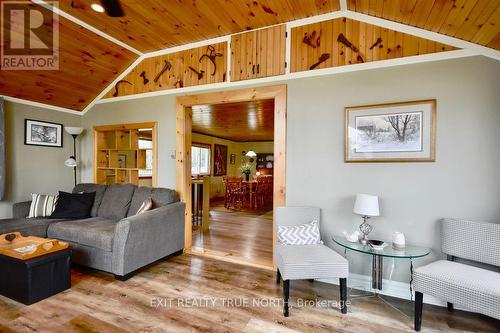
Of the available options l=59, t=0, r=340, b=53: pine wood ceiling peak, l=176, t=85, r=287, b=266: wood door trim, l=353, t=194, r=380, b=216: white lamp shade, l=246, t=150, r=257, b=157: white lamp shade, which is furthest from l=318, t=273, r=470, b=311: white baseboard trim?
l=246, t=150, r=257, b=157: white lamp shade

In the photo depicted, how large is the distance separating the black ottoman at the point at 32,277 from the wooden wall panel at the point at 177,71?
8.09 feet

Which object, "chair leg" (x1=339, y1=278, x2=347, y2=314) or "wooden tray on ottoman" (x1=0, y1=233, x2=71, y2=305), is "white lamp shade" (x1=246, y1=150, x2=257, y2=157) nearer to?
"wooden tray on ottoman" (x1=0, y1=233, x2=71, y2=305)

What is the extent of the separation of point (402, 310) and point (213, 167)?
7259 millimetres

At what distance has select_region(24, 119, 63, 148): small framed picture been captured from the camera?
3.82 meters

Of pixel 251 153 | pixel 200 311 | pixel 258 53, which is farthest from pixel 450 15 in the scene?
pixel 251 153

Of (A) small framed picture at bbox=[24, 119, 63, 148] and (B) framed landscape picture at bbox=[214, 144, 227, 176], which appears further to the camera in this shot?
(B) framed landscape picture at bbox=[214, 144, 227, 176]

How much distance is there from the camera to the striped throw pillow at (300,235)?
8.23 feet

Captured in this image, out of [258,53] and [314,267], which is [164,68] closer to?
[258,53]

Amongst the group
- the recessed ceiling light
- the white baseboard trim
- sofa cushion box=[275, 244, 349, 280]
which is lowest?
the white baseboard trim

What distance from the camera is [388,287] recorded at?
2447 mm

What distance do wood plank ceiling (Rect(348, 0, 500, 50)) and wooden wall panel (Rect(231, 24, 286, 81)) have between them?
0.84 meters

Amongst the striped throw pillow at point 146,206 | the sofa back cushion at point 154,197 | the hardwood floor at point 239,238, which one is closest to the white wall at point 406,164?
the hardwood floor at point 239,238

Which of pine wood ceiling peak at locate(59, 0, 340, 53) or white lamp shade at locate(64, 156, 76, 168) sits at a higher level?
pine wood ceiling peak at locate(59, 0, 340, 53)

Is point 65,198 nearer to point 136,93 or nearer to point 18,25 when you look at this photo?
point 136,93
